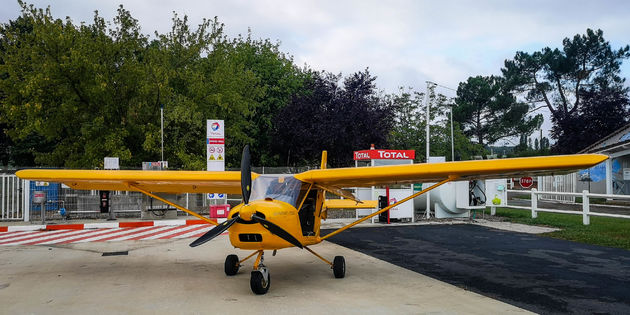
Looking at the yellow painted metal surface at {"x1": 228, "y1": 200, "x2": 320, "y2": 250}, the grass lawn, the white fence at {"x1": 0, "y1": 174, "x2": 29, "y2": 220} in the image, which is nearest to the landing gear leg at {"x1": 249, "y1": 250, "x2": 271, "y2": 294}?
the yellow painted metal surface at {"x1": 228, "y1": 200, "x2": 320, "y2": 250}

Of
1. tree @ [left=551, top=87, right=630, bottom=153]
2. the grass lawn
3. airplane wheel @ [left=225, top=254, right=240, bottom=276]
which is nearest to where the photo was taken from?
airplane wheel @ [left=225, top=254, right=240, bottom=276]

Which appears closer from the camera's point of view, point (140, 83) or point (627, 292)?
point (627, 292)

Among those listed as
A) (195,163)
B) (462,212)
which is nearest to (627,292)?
(462,212)

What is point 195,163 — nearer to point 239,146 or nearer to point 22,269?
point 239,146

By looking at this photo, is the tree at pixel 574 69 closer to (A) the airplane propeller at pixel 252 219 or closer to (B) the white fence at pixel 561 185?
(B) the white fence at pixel 561 185

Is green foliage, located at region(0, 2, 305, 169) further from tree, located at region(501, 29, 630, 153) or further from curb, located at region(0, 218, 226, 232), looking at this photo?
tree, located at region(501, 29, 630, 153)

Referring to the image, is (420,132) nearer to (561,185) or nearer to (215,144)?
(561,185)

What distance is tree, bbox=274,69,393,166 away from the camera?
25625mm

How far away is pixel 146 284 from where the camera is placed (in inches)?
266

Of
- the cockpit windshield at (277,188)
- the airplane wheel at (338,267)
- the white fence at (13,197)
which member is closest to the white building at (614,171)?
the airplane wheel at (338,267)

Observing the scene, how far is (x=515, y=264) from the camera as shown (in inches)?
331

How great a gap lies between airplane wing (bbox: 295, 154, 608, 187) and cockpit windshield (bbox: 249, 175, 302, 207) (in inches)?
8.9

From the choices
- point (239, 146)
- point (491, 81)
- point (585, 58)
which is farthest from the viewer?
point (491, 81)

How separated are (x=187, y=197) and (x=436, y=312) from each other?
14053mm
